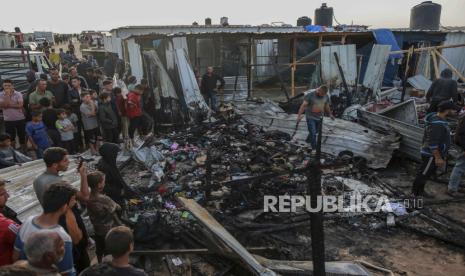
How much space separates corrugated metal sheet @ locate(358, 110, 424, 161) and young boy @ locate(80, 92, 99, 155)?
253 inches

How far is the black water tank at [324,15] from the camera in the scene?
74.3 ft

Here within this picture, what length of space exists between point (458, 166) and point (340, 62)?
6894 mm

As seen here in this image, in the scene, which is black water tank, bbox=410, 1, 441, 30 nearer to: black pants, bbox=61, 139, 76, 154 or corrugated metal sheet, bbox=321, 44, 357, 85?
corrugated metal sheet, bbox=321, 44, 357, 85

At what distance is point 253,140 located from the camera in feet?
29.2

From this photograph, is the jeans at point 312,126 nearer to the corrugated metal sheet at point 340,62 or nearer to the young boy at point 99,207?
the corrugated metal sheet at point 340,62

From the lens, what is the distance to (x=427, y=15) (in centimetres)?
2234

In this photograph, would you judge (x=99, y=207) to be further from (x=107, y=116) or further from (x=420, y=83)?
(x=420, y=83)

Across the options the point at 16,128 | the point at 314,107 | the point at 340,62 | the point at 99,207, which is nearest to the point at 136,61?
the point at 16,128

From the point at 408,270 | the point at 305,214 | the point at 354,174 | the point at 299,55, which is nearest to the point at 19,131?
the point at 305,214

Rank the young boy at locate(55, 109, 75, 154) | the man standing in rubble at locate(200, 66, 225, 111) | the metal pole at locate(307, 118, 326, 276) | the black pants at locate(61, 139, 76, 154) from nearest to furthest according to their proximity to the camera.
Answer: the metal pole at locate(307, 118, 326, 276) → the young boy at locate(55, 109, 75, 154) → the black pants at locate(61, 139, 76, 154) → the man standing in rubble at locate(200, 66, 225, 111)

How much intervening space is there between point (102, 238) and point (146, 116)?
604cm

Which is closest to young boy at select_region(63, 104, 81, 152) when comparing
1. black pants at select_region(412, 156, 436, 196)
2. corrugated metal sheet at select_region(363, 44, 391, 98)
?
black pants at select_region(412, 156, 436, 196)

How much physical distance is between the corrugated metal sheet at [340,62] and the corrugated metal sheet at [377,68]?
0.52 metres

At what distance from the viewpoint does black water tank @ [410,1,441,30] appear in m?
22.3
